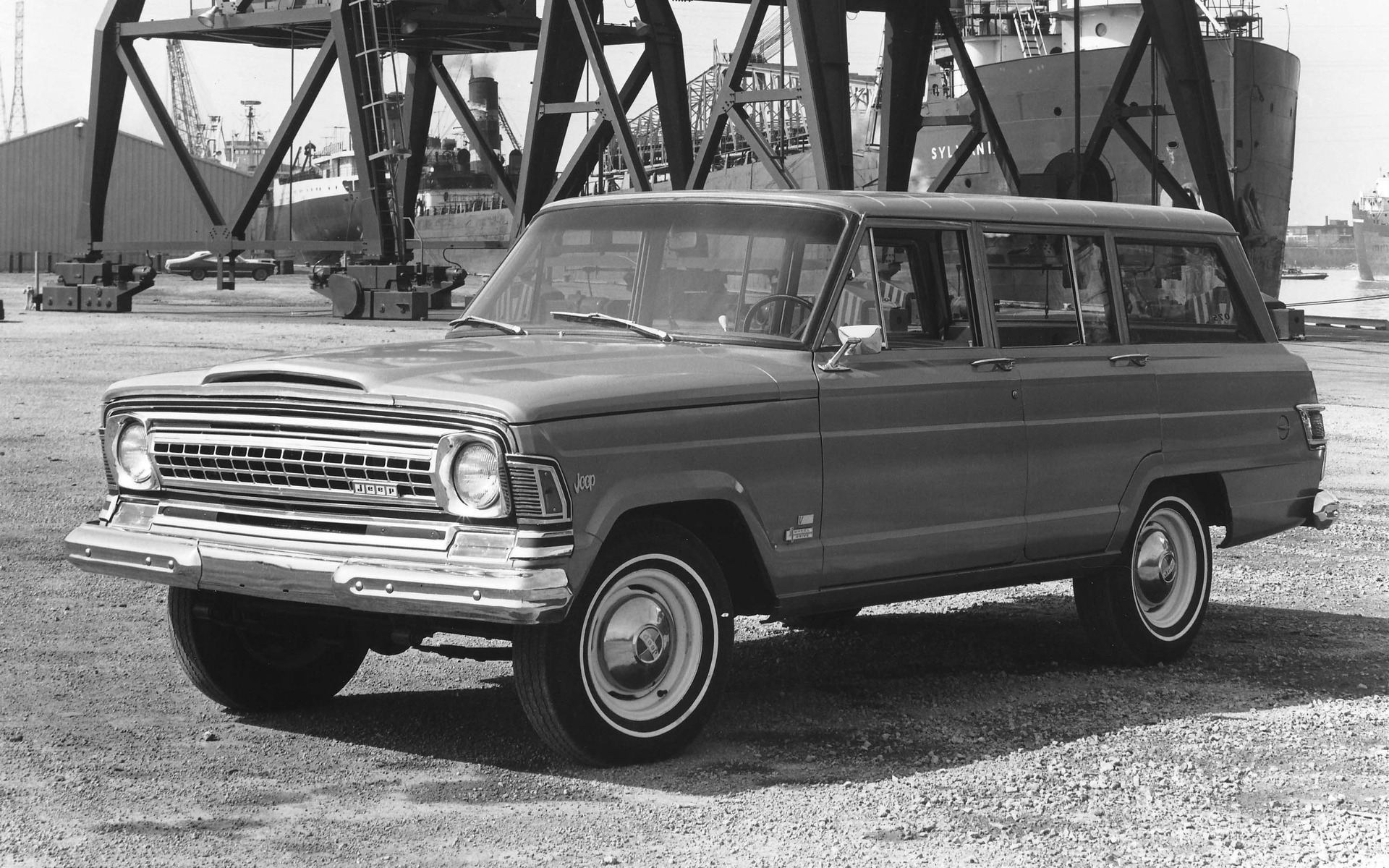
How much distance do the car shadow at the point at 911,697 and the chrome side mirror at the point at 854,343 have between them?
3.92 feet

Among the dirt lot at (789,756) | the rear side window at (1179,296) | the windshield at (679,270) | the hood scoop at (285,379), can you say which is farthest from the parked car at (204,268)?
the hood scoop at (285,379)

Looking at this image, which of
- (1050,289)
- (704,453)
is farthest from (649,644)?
(1050,289)

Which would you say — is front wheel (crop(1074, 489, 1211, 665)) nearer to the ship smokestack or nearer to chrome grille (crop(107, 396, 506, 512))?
chrome grille (crop(107, 396, 506, 512))

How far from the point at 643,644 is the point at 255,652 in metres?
1.52

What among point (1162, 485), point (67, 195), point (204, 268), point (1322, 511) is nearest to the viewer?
point (1162, 485)

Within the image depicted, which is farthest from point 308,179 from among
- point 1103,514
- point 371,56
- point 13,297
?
point 1103,514

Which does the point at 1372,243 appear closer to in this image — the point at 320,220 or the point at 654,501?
the point at 320,220

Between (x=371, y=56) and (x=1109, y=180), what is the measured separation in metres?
13.0

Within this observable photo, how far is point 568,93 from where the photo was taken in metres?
27.2

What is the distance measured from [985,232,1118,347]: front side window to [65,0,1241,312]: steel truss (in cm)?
1489

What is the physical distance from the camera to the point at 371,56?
28531mm

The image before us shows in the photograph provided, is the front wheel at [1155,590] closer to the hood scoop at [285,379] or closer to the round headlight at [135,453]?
the hood scoop at [285,379]

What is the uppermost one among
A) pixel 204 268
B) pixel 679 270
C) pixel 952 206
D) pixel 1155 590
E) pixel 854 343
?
pixel 204 268

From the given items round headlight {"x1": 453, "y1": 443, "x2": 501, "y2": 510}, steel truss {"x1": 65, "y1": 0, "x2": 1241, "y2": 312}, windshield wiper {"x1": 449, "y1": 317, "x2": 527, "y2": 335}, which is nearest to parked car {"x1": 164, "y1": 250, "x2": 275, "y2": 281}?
steel truss {"x1": 65, "y1": 0, "x2": 1241, "y2": 312}
